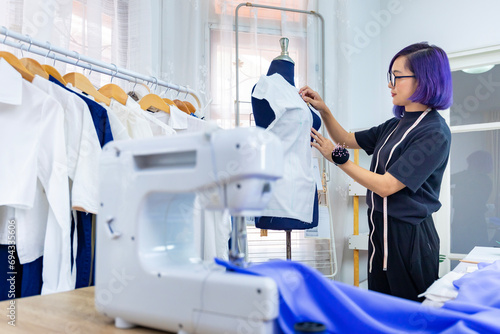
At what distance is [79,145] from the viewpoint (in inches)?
65.7

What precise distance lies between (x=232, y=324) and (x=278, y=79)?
5.55 ft

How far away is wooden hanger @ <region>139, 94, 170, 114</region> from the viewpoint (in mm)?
2201

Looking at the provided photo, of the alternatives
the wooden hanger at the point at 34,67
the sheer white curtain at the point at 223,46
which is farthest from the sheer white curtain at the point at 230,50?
the wooden hanger at the point at 34,67

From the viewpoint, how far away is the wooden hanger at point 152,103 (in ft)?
7.22

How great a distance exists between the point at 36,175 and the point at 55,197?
10 centimetres

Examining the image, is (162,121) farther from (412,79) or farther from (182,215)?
(182,215)

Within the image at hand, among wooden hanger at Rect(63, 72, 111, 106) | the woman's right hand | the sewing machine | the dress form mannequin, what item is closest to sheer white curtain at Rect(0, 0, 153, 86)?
wooden hanger at Rect(63, 72, 111, 106)

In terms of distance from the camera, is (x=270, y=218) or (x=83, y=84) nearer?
(x=83, y=84)

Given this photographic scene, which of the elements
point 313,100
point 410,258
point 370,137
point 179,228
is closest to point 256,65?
point 313,100

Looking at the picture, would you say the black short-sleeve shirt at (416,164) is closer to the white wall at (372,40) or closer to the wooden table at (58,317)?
the wooden table at (58,317)

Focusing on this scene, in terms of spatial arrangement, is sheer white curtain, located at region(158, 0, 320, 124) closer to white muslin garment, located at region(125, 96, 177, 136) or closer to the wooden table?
white muslin garment, located at region(125, 96, 177, 136)

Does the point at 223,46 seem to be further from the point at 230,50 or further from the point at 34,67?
the point at 34,67

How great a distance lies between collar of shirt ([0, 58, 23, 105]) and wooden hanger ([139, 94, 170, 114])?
76 cm

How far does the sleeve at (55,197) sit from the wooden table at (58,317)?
2.01ft
